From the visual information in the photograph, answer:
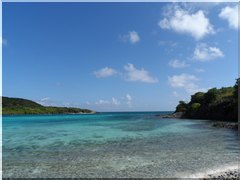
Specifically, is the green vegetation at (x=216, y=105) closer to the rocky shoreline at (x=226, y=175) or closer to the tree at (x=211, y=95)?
the tree at (x=211, y=95)

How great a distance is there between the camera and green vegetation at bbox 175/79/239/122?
62034 millimetres

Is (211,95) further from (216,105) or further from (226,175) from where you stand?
(226,175)

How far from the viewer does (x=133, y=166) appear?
51.6 feet

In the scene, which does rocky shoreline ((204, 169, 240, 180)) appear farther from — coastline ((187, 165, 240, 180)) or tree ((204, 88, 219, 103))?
tree ((204, 88, 219, 103))

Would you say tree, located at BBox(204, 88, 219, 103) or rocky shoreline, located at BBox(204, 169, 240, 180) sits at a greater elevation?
tree, located at BBox(204, 88, 219, 103)

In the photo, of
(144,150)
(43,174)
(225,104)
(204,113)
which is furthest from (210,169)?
(204,113)

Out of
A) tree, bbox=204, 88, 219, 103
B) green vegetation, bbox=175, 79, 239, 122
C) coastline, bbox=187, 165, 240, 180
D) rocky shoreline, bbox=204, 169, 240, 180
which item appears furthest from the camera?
tree, bbox=204, 88, 219, 103

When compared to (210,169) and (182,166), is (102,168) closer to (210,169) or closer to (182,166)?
(182,166)

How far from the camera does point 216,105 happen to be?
240ft

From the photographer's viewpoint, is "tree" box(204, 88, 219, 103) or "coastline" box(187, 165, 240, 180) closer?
"coastline" box(187, 165, 240, 180)

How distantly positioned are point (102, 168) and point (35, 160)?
531 centimetres

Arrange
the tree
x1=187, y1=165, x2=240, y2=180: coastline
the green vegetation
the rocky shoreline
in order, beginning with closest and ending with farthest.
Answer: the rocky shoreline
x1=187, y1=165, x2=240, y2=180: coastline
the green vegetation
the tree

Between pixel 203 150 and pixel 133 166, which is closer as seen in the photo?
pixel 133 166

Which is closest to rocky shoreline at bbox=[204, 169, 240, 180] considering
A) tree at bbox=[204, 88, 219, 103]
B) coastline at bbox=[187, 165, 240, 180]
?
coastline at bbox=[187, 165, 240, 180]
